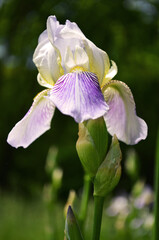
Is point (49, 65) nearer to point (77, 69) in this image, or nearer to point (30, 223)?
point (77, 69)

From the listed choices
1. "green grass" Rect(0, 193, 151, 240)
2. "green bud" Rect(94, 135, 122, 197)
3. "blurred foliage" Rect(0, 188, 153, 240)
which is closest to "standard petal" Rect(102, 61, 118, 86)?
"green bud" Rect(94, 135, 122, 197)

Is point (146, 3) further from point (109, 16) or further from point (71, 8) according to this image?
point (71, 8)

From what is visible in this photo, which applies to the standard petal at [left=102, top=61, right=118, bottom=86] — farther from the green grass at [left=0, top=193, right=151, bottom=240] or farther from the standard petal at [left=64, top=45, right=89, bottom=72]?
the green grass at [left=0, top=193, right=151, bottom=240]

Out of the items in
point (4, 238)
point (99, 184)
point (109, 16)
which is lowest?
point (4, 238)

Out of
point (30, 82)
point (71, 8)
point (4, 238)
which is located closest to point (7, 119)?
point (30, 82)

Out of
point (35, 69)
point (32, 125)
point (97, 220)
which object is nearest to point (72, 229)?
point (97, 220)

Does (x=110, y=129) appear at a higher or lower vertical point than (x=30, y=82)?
higher

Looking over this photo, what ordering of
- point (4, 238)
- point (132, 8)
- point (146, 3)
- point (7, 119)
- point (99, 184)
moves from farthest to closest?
point (7, 119) → point (132, 8) → point (146, 3) → point (4, 238) → point (99, 184)

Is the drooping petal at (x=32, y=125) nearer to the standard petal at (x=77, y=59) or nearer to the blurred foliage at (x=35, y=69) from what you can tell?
the standard petal at (x=77, y=59)
